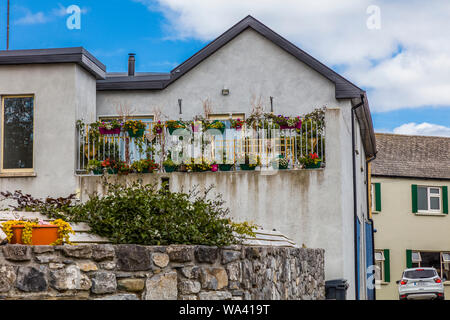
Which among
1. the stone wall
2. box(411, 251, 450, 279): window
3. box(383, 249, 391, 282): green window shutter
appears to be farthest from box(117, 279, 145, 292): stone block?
A: box(411, 251, 450, 279): window

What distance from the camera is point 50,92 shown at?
1445 centimetres

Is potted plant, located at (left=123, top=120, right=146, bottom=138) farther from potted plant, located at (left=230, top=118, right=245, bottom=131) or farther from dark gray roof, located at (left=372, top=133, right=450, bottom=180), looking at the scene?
dark gray roof, located at (left=372, top=133, right=450, bottom=180)

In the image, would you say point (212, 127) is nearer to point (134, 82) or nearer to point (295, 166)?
point (295, 166)

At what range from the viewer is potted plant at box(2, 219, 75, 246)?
6.83 m

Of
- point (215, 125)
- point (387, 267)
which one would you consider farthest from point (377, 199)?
point (215, 125)

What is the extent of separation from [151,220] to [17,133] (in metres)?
7.83

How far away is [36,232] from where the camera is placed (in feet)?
22.9

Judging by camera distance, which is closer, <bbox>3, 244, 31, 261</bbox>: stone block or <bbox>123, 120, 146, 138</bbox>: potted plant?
<bbox>3, 244, 31, 261</bbox>: stone block

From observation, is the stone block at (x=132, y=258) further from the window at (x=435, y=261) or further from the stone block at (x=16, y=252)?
the window at (x=435, y=261)

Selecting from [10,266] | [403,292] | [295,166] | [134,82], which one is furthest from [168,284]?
[403,292]

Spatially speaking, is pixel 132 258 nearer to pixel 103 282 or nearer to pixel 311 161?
pixel 103 282

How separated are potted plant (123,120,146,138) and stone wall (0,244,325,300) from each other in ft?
21.0

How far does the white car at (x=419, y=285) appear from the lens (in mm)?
28953

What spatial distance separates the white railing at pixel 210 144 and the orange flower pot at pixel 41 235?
6.97 m
